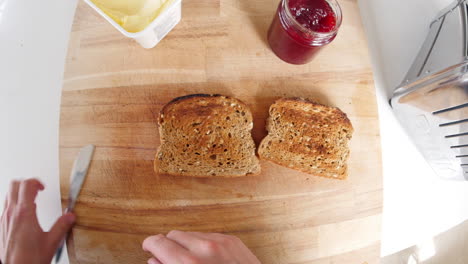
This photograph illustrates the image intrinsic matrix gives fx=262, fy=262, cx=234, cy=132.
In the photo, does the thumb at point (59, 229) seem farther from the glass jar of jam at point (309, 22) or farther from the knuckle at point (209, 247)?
the glass jar of jam at point (309, 22)

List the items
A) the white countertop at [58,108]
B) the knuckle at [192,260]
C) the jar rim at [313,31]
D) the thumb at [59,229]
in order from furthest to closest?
the white countertop at [58,108] → the thumb at [59,229] → the jar rim at [313,31] → the knuckle at [192,260]

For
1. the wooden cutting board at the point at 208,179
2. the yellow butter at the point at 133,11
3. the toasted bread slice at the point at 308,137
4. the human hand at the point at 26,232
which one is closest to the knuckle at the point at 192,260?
the wooden cutting board at the point at 208,179

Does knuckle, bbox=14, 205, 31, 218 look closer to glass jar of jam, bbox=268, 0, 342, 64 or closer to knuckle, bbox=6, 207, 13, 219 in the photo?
knuckle, bbox=6, 207, 13, 219

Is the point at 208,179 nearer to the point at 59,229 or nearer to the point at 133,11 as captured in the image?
the point at 59,229

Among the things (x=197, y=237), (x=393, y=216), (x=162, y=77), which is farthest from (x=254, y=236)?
(x=162, y=77)

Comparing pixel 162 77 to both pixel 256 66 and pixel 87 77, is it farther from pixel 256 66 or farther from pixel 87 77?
pixel 256 66

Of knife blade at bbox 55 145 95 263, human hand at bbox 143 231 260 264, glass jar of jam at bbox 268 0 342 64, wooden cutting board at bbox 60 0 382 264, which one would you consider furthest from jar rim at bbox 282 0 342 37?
knife blade at bbox 55 145 95 263

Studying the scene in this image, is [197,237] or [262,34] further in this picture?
[262,34]
